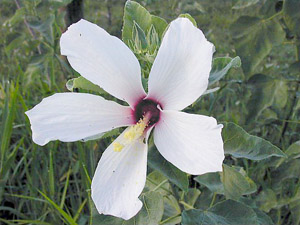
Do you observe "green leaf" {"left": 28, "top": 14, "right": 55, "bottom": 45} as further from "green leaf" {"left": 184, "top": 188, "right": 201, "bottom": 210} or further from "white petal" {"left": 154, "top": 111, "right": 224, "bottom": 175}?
"white petal" {"left": 154, "top": 111, "right": 224, "bottom": 175}

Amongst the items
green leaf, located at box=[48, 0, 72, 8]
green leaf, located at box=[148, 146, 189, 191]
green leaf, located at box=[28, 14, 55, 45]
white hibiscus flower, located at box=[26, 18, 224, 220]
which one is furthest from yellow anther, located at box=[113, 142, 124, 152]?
green leaf, located at box=[28, 14, 55, 45]

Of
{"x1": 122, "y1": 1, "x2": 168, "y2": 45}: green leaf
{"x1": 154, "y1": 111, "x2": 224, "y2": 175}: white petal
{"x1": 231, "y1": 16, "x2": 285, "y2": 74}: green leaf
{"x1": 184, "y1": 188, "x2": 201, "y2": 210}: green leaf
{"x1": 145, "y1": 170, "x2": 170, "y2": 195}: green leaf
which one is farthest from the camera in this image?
{"x1": 231, "y1": 16, "x2": 285, "y2": 74}: green leaf

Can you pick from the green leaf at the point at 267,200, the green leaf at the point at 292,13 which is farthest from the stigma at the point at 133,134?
the green leaf at the point at 292,13

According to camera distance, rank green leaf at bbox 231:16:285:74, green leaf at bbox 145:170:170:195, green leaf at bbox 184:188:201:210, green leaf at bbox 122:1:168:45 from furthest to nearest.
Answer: green leaf at bbox 231:16:285:74, green leaf at bbox 184:188:201:210, green leaf at bbox 145:170:170:195, green leaf at bbox 122:1:168:45

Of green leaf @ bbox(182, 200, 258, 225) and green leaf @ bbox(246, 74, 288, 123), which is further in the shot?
green leaf @ bbox(246, 74, 288, 123)

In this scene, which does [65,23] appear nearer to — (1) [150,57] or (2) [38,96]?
(2) [38,96]

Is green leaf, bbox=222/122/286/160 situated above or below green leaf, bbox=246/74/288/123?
above

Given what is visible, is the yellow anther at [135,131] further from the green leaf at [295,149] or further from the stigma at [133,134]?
the green leaf at [295,149]

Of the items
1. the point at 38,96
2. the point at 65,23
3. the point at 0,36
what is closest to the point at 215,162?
the point at 65,23

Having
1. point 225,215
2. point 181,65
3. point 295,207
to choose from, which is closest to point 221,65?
point 181,65
